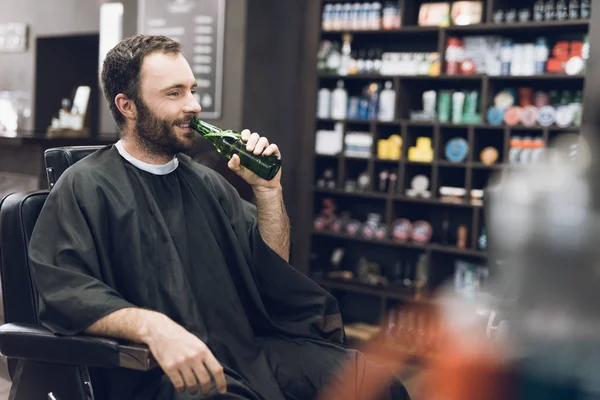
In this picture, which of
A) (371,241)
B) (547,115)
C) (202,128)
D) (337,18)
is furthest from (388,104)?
(202,128)

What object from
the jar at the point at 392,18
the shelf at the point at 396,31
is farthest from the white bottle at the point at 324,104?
the jar at the point at 392,18

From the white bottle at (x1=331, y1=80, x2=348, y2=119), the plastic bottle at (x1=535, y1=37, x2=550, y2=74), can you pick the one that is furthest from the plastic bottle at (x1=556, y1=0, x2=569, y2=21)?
the white bottle at (x1=331, y1=80, x2=348, y2=119)

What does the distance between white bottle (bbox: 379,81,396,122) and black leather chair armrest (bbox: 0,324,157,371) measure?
3487 mm

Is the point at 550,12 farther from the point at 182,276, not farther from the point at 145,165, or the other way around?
the point at 182,276

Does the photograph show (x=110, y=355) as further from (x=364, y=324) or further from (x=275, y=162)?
(x=364, y=324)

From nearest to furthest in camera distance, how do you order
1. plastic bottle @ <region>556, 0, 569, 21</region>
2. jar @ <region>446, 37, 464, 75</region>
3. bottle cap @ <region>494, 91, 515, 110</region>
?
plastic bottle @ <region>556, 0, 569, 21</region> < bottle cap @ <region>494, 91, 515, 110</region> < jar @ <region>446, 37, 464, 75</region>

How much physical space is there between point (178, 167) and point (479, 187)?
3.04 meters

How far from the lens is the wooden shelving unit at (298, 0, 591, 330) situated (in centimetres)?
455

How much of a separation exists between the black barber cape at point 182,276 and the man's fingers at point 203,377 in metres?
0.12

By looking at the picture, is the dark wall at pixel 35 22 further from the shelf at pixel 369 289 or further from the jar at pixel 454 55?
the jar at pixel 454 55

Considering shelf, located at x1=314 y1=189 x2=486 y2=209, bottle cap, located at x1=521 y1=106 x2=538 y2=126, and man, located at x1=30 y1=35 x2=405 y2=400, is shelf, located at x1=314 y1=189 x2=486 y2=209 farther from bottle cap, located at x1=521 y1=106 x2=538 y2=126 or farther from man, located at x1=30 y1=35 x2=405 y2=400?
man, located at x1=30 y1=35 x2=405 y2=400

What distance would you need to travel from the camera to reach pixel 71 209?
1.82 meters

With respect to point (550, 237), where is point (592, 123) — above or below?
above

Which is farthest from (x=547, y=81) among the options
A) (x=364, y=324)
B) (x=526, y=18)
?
(x=364, y=324)
